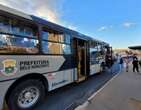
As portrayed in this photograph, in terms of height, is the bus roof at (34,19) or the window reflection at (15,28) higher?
the bus roof at (34,19)

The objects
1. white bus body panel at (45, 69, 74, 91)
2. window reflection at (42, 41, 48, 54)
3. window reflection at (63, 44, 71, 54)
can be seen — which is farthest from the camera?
window reflection at (63, 44, 71, 54)

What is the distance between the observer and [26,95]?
4.61m

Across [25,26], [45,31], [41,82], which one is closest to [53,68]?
[41,82]

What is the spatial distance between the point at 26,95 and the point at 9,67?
117cm

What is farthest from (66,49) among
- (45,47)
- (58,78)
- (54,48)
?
(45,47)

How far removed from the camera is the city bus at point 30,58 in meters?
3.91

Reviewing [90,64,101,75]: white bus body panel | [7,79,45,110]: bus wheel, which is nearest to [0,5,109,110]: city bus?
[7,79,45,110]: bus wheel

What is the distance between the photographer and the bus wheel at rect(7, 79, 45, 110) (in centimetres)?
414

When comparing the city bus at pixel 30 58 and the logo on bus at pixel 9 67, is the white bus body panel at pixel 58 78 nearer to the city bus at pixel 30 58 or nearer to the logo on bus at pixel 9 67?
the city bus at pixel 30 58

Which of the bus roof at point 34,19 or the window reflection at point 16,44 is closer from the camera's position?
the window reflection at point 16,44

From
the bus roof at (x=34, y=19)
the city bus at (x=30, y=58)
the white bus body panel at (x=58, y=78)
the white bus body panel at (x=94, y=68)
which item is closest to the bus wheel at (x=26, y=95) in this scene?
the city bus at (x=30, y=58)

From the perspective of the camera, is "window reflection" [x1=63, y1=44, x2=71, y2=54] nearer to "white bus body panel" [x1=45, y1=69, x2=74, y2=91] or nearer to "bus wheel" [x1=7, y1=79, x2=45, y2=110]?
"white bus body panel" [x1=45, y1=69, x2=74, y2=91]

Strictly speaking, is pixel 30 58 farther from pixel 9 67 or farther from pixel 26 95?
pixel 26 95

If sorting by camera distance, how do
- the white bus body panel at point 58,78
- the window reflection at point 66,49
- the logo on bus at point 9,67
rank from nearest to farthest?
1. the logo on bus at point 9,67
2. the white bus body panel at point 58,78
3. the window reflection at point 66,49
